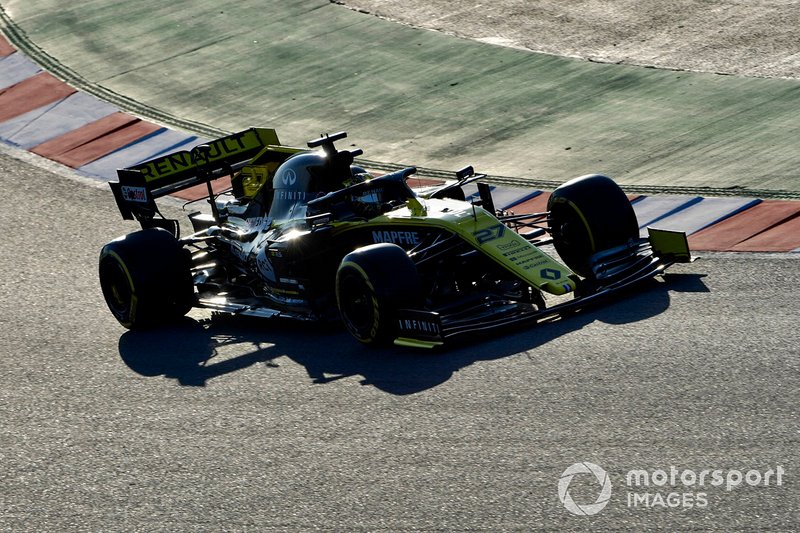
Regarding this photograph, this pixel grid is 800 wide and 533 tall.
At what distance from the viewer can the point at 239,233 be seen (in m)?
13.2

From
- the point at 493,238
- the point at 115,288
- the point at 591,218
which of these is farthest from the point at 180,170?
the point at 591,218

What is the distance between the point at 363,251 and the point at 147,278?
2.85 meters

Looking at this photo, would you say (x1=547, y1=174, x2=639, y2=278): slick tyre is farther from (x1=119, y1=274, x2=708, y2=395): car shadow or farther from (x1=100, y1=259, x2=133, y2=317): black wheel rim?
(x1=100, y1=259, x2=133, y2=317): black wheel rim

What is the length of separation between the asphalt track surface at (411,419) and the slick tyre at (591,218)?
70 centimetres

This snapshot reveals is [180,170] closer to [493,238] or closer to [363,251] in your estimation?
[363,251]

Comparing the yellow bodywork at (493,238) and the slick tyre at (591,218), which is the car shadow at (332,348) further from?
the slick tyre at (591,218)

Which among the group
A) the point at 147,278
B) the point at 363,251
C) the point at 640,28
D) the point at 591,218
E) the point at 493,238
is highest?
the point at 363,251

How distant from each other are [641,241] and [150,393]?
16.6 feet

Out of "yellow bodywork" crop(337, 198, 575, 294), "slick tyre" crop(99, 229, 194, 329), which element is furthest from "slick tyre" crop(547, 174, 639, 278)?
"slick tyre" crop(99, 229, 194, 329)

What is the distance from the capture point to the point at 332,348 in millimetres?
11250

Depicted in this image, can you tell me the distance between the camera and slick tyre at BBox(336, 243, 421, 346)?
10.6m

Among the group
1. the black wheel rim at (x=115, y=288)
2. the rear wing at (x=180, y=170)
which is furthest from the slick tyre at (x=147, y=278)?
the rear wing at (x=180, y=170)

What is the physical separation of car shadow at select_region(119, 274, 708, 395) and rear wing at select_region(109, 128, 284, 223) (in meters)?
1.58

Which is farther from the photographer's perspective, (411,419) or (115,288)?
(115,288)
